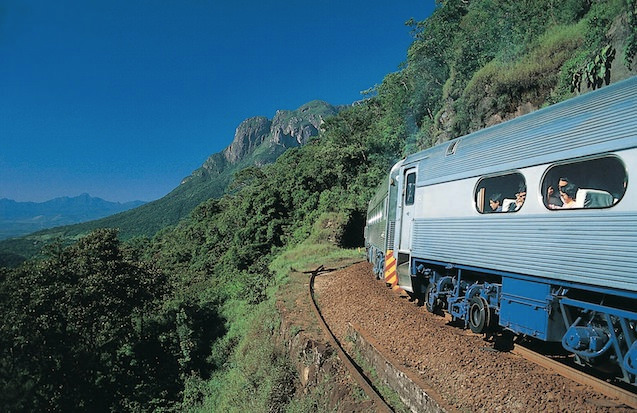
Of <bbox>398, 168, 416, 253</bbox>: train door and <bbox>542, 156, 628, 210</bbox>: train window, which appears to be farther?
<bbox>398, 168, 416, 253</bbox>: train door

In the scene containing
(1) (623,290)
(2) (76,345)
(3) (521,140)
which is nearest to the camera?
(1) (623,290)

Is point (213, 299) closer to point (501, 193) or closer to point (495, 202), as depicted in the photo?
point (495, 202)

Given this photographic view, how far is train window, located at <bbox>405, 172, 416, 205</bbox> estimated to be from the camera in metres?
10.5

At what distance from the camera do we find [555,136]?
19.3 ft

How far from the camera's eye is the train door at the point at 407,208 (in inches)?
412

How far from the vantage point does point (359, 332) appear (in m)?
9.02

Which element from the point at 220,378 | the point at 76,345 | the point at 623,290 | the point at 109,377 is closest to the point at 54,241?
the point at 76,345

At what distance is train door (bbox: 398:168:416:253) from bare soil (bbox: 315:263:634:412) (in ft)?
5.52

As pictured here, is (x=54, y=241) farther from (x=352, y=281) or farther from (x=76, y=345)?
(x=352, y=281)

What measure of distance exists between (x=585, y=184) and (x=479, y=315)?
3.46m

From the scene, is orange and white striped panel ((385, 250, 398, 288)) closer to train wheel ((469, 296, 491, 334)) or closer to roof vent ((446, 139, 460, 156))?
train wheel ((469, 296, 491, 334))

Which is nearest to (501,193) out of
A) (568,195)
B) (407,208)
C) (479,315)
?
(568,195)

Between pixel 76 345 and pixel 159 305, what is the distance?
4810mm

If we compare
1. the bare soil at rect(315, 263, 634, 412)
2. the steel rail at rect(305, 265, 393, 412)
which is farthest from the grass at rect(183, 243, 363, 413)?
the bare soil at rect(315, 263, 634, 412)
